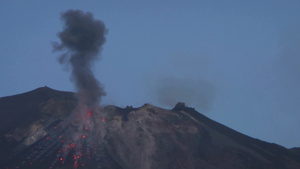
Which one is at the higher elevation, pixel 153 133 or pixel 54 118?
pixel 54 118

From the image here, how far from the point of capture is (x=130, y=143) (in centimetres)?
5316

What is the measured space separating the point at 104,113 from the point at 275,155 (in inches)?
1317

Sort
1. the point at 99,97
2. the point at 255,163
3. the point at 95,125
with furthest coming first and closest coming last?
the point at 99,97
the point at 95,125
the point at 255,163

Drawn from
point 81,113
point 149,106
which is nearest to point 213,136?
point 149,106

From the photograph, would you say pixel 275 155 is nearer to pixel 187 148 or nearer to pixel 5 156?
pixel 187 148

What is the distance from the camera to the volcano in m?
47.7

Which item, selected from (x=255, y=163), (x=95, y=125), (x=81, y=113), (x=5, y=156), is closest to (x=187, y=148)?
(x=255, y=163)

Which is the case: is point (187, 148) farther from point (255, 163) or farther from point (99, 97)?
point (99, 97)

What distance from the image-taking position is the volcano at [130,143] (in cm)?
4772

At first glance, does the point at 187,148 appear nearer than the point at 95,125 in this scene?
Yes

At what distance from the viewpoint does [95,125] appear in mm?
61562

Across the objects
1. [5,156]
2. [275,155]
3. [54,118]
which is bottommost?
[5,156]

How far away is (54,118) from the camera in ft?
216

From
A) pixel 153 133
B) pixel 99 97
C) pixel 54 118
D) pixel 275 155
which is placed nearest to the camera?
pixel 275 155
